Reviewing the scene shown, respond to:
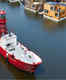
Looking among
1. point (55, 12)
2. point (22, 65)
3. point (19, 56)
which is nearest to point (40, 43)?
point (19, 56)

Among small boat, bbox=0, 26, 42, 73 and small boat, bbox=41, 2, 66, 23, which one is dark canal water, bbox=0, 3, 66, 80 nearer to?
small boat, bbox=0, 26, 42, 73

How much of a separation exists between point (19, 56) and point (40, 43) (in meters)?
7.61

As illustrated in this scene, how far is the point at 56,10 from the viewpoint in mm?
35531

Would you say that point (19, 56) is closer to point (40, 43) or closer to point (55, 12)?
point (40, 43)

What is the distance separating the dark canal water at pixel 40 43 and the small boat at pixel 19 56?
0.98 metres

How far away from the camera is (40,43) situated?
25.2 meters

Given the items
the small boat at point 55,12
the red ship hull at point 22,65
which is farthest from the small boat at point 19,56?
the small boat at point 55,12

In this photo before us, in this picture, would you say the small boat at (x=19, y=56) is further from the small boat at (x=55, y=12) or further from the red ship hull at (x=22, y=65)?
the small boat at (x=55, y=12)

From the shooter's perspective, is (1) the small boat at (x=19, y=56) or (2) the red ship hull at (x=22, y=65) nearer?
(2) the red ship hull at (x=22, y=65)

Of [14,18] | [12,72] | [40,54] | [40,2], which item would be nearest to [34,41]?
[40,54]

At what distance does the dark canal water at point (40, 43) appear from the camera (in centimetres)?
1868

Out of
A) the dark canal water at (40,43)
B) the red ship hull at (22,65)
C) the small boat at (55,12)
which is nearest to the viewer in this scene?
the red ship hull at (22,65)

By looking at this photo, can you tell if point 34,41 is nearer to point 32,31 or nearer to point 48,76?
point 32,31

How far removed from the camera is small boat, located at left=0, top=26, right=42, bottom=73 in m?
17.7
